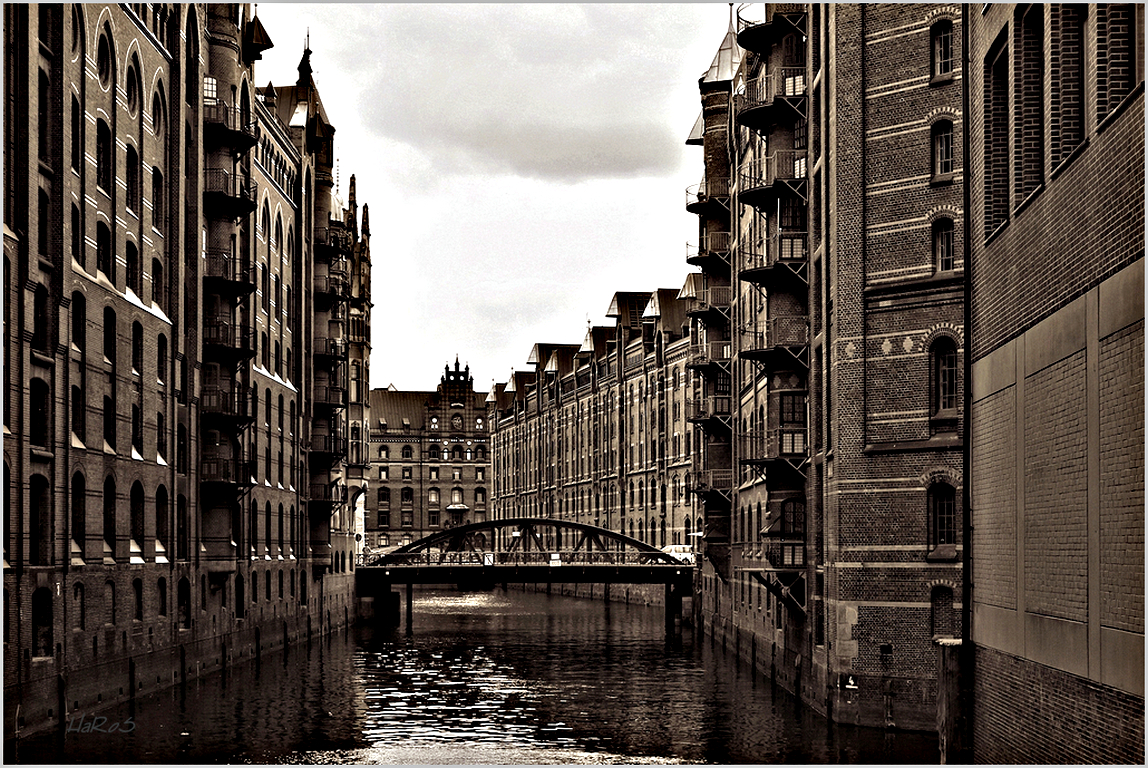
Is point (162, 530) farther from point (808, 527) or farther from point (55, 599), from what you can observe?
point (808, 527)

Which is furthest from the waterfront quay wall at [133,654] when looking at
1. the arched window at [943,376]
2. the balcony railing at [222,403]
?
the arched window at [943,376]

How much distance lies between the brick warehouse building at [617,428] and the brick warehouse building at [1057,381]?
40566mm

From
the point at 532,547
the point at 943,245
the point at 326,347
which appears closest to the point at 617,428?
the point at 532,547

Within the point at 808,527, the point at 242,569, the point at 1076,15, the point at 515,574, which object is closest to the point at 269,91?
the point at 242,569

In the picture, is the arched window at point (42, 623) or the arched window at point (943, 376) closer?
the arched window at point (42, 623)

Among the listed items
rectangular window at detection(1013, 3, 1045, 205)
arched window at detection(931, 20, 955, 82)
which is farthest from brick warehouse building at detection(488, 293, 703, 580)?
rectangular window at detection(1013, 3, 1045, 205)

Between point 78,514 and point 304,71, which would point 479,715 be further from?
point 304,71

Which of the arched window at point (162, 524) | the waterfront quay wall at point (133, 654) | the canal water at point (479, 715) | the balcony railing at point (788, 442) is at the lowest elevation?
the canal water at point (479, 715)

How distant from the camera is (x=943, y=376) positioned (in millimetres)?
31109

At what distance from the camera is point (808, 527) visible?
3703 centimetres

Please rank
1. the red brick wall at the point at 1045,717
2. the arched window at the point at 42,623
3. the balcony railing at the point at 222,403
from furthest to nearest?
the balcony railing at the point at 222,403 < the arched window at the point at 42,623 < the red brick wall at the point at 1045,717

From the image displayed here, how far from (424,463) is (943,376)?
123105mm

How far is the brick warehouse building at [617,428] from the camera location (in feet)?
271

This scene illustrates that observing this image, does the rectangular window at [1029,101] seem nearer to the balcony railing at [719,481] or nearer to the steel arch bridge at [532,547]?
the balcony railing at [719,481]
